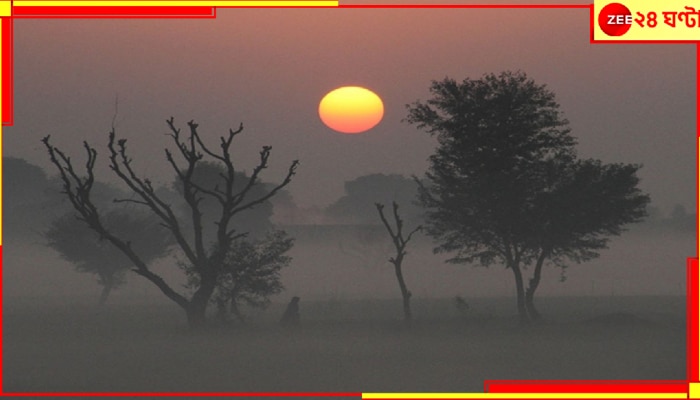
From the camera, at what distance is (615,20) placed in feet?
66.9

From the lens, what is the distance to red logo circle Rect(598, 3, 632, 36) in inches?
800

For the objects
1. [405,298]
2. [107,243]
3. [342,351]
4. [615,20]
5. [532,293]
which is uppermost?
[615,20]

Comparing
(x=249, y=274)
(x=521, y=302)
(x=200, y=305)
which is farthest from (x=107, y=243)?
(x=521, y=302)

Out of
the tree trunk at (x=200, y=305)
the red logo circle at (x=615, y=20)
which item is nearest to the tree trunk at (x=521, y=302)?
the tree trunk at (x=200, y=305)

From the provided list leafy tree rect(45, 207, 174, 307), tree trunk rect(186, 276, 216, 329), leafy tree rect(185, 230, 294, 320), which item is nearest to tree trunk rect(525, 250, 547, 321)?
leafy tree rect(185, 230, 294, 320)

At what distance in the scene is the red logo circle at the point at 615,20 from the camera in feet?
66.6

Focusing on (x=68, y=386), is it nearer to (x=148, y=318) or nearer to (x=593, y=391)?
(x=593, y=391)

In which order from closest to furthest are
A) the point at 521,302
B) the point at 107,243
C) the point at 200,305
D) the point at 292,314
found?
the point at 200,305 → the point at 292,314 → the point at 521,302 → the point at 107,243

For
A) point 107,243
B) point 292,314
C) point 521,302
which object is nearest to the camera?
point 292,314

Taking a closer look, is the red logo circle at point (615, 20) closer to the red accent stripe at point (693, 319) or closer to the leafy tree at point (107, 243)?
the red accent stripe at point (693, 319)

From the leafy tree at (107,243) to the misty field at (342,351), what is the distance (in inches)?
310

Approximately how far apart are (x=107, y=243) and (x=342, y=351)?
3331 centimetres

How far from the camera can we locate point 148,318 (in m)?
47.9

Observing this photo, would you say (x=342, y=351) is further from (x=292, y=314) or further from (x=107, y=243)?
(x=107, y=243)
